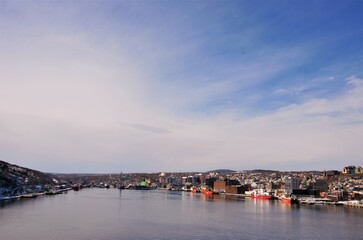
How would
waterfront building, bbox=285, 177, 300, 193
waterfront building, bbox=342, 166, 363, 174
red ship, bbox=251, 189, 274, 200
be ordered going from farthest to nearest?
waterfront building, bbox=342, 166, 363, 174 < waterfront building, bbox=285, 177, 300, 193 < red ship, bbox=251, 189, 274, 200

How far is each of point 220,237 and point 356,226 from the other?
56.3 ft

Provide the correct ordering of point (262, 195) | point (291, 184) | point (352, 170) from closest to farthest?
point (262, 195), point (291, 184), point (352, 170)

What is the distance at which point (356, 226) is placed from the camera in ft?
126

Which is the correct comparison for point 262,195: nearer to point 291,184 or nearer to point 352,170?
point 291,184

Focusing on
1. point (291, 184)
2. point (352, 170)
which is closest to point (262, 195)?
point (291, 184)

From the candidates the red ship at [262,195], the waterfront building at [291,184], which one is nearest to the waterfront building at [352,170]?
the waterfront building at [291,184]

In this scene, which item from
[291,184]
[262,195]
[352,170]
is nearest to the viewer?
[262,195]

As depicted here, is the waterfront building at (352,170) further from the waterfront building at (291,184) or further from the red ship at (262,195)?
the red ship at (262,195)

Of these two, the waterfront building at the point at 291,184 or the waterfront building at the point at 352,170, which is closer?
the waterfront building at the point at 291,184

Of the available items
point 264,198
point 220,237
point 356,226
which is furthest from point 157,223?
point 264,198

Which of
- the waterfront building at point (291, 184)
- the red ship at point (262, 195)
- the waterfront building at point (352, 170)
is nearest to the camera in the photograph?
the red ship at point (262, 195)

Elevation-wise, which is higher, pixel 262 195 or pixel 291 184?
pixel 291 184

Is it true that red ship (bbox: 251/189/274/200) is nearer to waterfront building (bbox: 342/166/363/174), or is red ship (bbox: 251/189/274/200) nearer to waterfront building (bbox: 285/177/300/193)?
waterfront building (bbox: 285/177/300/193)

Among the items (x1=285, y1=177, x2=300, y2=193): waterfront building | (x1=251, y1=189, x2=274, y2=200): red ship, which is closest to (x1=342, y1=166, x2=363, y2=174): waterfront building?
(x1=285, y1=177, x2=300, y2=193): waterfront building
